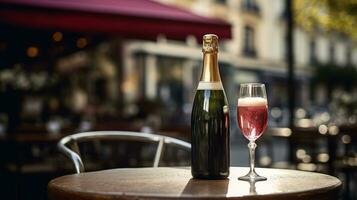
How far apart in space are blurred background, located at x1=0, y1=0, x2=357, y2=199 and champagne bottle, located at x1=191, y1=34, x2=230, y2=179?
3083 millimetres

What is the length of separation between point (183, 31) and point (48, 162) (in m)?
1.69

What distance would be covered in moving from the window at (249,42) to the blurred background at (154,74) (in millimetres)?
105

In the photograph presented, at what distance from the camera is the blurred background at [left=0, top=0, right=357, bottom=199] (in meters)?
5.45

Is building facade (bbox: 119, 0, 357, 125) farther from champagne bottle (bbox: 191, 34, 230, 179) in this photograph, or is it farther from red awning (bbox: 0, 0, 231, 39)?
champagne bottle (bbox: 191, 34, 230, 179)

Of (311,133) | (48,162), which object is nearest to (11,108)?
(48,162)

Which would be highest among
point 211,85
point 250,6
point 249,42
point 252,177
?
point 250,6

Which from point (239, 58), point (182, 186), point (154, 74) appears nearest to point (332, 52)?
point (239, 58)

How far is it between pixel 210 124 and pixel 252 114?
0.50 feet

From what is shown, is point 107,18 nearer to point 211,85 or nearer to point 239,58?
point 211,85

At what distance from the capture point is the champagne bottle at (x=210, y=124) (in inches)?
80.3

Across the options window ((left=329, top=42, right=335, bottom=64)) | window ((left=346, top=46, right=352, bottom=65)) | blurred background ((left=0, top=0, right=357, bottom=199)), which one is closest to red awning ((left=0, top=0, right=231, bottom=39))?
blurred background ((left=0, top=0, right=357, bottom=199))

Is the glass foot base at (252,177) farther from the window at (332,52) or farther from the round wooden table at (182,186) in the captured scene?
the window at (332,52)

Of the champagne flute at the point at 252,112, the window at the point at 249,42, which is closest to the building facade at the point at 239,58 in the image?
the window at the point at 249,42

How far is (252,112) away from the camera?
211 centimetres
